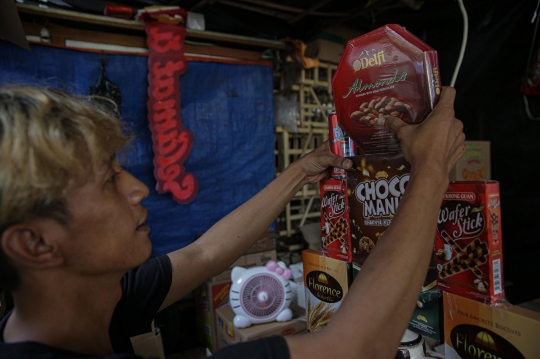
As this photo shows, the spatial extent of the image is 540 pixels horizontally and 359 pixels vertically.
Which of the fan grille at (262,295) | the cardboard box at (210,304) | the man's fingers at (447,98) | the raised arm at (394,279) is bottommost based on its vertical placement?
the cardboard box at (210,304)

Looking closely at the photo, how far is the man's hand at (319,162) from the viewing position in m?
1.04

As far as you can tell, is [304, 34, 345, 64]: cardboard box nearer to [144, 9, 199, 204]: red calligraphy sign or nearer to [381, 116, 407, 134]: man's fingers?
[144, 9, 199, 204]: red calligraphy sign

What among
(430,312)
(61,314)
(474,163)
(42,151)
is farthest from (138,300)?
(474,163)

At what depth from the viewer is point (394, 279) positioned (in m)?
0.59

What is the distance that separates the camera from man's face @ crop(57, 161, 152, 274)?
65 centimetres

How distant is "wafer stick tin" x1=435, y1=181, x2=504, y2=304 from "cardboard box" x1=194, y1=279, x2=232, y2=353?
2022 millimetres

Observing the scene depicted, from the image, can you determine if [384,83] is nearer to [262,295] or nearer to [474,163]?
[262,295]

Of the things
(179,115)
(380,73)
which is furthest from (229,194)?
(380,73)

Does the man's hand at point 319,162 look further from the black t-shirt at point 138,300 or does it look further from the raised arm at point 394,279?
the black t-shirt at point 138,300

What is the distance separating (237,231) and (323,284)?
0.30 metres

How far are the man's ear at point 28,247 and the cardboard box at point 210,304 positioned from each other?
203 cm

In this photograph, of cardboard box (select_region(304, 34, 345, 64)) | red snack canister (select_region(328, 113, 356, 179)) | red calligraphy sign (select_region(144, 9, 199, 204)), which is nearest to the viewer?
red snack canister (select_region(328, 113, 356, 179))

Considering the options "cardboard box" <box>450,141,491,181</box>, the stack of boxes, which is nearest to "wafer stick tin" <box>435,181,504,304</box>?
the stack of boxes

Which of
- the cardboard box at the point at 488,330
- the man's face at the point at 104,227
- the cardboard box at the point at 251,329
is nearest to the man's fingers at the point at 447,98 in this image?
the cardboard box at the point at 488,330
